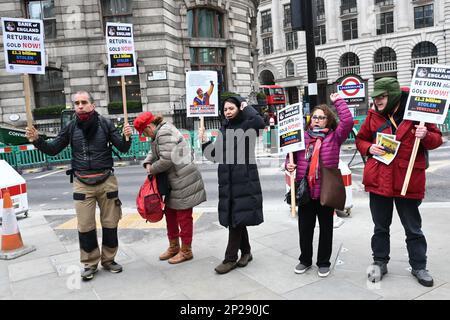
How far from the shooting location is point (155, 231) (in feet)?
21.7

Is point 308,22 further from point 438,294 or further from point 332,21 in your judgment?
point 332,21

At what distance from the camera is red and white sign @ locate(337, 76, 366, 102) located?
12516mm

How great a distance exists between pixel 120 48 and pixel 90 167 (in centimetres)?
326

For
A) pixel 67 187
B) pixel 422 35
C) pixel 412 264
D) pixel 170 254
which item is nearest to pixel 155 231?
pixel 170 254

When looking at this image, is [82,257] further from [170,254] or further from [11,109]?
[11,109]

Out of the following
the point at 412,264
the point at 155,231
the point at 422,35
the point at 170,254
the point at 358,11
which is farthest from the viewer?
the point at 358,11

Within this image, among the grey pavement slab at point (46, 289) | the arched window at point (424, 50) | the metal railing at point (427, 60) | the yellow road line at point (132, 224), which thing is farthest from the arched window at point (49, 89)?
the arched window at point (424, 50)

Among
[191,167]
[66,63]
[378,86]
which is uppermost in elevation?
[66,63]

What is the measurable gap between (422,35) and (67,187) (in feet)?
162

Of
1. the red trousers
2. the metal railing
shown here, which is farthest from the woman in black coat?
the metal railing

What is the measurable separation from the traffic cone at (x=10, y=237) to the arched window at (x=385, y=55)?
177ft

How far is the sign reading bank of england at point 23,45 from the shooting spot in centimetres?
536

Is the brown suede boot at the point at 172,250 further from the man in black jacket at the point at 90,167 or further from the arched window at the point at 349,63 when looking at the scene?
the arched window at the point at 349,63

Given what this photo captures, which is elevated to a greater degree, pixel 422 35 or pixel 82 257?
pixel 422 35
